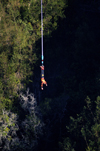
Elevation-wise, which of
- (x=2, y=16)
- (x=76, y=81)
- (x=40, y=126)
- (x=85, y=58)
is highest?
(x=2, y=16)

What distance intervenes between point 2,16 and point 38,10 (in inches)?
110

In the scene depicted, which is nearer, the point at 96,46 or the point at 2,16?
the point at 2,16

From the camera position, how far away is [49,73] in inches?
723

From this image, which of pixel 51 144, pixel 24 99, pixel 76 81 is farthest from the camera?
pixel 76 81

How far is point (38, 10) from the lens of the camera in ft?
52.5

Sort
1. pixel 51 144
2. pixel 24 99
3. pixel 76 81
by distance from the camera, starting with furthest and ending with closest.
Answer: pixel 76 81 → pixel 51 144 → pixel 24 99

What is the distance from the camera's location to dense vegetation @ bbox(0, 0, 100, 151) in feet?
46.2

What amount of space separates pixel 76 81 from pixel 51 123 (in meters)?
3.87

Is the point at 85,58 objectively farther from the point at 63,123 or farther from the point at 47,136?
the point at 47,136

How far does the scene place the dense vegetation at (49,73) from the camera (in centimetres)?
1409

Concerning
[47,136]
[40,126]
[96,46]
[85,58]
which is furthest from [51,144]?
[96,46]

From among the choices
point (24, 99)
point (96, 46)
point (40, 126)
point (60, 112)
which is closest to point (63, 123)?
point (60, 112)

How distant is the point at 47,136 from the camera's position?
1503 centimetres

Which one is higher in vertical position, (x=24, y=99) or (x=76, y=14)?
(x=76, y=14)
